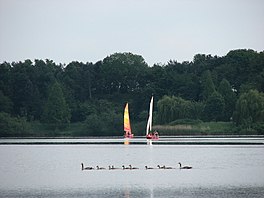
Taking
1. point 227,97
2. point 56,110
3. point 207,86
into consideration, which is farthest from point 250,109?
point 56,110

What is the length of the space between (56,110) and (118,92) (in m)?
20.6

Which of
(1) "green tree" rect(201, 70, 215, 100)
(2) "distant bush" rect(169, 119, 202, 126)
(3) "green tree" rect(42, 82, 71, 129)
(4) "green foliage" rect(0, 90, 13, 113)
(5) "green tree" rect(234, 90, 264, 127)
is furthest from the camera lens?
(4) "green foliage" rect(0, 90, 13, 113)

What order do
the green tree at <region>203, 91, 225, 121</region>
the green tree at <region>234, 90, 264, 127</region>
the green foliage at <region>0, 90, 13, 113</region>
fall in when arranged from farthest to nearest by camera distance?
the green foliage at <region>0, 90, 13, 113</region>, the green tree at <region>203, 91, 225, 121</region>, the green tree at <region>234, 90, 264, 127</region>

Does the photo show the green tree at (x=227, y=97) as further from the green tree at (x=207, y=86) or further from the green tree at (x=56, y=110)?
A: the green tree at (x=56, y=110)

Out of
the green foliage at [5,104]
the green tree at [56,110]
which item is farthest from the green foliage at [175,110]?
the green foliage at [5,104]

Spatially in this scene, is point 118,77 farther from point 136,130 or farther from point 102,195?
point 102,195

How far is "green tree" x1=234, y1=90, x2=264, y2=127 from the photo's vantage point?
4434 inches

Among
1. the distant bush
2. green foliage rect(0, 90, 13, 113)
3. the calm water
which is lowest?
the calm water

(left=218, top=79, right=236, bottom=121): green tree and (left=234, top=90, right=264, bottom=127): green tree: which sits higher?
(left=218, top=79, right=236, bottom=121): green tree

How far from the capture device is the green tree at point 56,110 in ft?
458

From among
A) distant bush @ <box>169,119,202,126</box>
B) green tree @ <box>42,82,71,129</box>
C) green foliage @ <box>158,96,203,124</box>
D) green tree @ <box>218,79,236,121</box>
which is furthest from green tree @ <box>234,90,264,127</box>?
green tree @ <box>42,82,71,129</box>

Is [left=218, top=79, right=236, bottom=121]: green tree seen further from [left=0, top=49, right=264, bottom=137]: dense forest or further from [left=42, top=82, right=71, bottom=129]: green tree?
[left=42, top=82, right=71, bottom=129]: green tree

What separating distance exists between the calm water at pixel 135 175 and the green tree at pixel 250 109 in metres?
29.5

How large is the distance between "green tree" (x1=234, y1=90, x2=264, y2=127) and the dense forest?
4.22 feet
